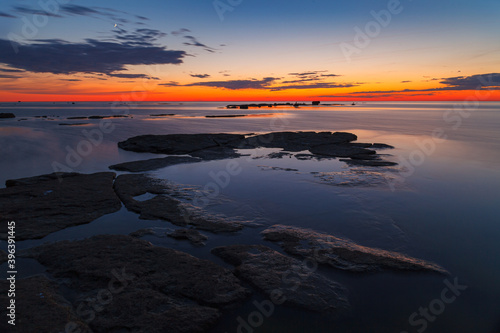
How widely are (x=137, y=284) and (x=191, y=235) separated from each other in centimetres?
217

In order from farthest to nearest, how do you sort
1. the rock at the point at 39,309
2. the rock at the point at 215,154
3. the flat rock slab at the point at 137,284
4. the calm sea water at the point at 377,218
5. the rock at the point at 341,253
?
the rock at the point at 215,154 → the rock at the point at 341,253 → the calm sea water at the point at 377,218 → the flat rock slab at the point at 137,284 → the rock at the point at 39,309

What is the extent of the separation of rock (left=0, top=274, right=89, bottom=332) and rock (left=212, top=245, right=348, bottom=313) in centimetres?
289

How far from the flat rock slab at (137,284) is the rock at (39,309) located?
0.16m

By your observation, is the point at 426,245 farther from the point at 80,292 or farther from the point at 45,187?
the point at 45,187

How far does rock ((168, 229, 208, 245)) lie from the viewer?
686 centimetres

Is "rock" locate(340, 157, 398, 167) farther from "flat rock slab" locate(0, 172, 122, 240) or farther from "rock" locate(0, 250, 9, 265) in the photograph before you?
"rock" locate(0, 250, 9, 265)

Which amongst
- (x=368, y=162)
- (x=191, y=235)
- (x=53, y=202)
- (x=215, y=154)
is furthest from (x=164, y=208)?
(x=368, y=162)

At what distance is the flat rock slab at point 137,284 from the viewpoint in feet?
13.9

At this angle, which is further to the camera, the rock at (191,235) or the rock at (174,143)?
the rock at (174,143)

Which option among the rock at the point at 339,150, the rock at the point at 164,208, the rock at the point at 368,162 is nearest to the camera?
the rock at the point at 164,208

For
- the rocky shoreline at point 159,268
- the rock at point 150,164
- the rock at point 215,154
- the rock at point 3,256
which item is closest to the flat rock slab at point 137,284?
the rocky shoreline at point 159,268

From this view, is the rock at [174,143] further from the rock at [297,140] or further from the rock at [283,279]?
the rock at [283,279]

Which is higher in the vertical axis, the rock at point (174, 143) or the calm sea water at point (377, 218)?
the rock at point (174, 143)

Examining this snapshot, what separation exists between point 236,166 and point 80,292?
35.7 feet
